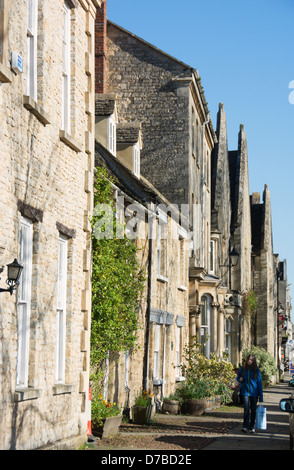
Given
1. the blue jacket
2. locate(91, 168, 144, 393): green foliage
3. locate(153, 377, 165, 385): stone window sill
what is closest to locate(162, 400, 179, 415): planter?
locate(153, 377, 165, 385): stone window sill

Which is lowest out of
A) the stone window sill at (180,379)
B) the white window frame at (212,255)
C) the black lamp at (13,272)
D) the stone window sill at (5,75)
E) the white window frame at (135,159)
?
the stone window sill at (180,379)

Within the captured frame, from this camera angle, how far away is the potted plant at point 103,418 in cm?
1430

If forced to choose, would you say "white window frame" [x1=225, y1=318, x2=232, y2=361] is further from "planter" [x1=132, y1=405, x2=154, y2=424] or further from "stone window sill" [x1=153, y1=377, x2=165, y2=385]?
"planter" [x1=132, y1=405, x2=154, y2=424]

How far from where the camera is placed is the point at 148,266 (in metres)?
20.2

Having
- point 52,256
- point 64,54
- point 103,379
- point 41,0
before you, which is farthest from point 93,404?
point 41,0

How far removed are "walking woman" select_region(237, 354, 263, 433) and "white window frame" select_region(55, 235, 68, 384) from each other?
5230 mm

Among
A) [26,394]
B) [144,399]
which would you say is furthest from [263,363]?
[26,394]

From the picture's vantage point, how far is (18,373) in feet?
34.0

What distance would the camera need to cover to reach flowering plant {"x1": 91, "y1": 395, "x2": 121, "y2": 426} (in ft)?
47.6

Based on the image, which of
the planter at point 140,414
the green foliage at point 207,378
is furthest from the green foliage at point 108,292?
the green foliage at point 207,378

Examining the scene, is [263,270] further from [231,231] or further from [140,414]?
[140,414]

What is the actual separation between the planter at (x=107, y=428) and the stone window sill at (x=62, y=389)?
6.68 feet

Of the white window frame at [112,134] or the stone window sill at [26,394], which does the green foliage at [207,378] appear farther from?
the stone window sill at [26,394]

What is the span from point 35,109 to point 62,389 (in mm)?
4332
